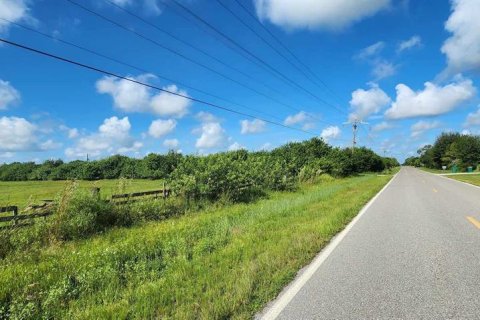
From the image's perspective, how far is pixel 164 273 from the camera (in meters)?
6.11

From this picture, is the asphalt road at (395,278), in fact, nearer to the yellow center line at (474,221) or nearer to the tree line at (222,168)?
the yellow center line at (474,221)

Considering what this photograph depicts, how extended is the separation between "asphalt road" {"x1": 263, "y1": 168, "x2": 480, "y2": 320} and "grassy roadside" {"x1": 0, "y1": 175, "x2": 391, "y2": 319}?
51 cm

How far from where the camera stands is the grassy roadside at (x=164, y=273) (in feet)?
15.1

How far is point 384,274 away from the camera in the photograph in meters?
5.86

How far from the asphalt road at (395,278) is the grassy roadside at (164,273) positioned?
513 millimetres

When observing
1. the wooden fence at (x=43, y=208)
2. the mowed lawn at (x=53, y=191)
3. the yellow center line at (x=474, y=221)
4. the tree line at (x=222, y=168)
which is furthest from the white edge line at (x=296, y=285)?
the tree line at (x=222, y=168)

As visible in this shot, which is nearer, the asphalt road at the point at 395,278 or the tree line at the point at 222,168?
the asphalt road at the point at 395,278

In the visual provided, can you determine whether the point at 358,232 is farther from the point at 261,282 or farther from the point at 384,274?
the point at 261,282

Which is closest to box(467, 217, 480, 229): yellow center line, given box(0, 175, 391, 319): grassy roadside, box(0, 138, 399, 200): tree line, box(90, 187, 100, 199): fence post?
box(0, 175, 391, 319): grassy roadside

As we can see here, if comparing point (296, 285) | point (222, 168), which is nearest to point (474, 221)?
point (296, 285)

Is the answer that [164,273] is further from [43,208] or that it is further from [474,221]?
[474,221]

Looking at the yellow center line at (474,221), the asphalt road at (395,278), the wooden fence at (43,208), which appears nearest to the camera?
the asphalt road at (395,278)

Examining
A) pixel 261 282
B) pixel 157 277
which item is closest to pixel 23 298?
pixel 157 277

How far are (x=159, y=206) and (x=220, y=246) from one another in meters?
6.27
